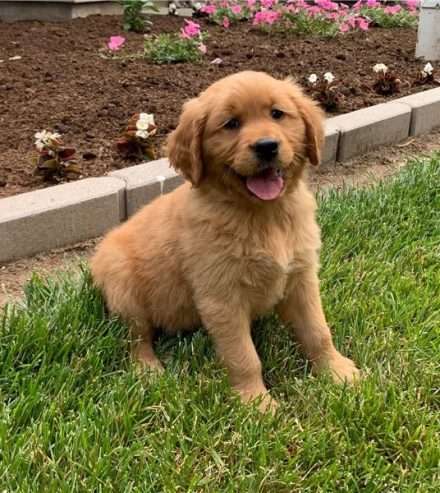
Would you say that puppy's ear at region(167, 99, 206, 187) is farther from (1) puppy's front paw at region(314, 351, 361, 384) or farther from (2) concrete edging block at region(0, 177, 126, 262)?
(2) concrete edging block at region(0, 177, 126, 262)

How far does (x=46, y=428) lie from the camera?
2250 mm

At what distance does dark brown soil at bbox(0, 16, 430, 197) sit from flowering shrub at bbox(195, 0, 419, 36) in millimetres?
193

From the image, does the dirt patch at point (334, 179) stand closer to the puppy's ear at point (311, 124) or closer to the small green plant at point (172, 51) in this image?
the puppy's ear at point (311, 124)

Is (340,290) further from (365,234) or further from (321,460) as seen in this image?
(321,460)

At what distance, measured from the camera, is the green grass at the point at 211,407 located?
7.01ft

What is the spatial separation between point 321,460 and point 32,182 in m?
2.41

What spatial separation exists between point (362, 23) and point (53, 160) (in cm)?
548

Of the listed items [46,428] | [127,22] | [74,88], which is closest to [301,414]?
[46,428]

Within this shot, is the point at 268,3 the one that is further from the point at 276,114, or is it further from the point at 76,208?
the point at 276,114

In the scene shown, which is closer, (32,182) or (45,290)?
(45,290)

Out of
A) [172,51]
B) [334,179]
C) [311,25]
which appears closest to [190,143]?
[334,179]

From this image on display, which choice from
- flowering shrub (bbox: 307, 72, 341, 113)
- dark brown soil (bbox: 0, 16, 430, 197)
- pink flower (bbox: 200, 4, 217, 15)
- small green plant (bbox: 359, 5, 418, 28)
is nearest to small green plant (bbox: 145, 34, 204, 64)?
dark brown soil (bbox: 0, 16, 430, 197)

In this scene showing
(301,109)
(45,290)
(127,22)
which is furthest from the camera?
(127,22)

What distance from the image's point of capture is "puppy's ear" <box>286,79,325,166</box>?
104 inches
